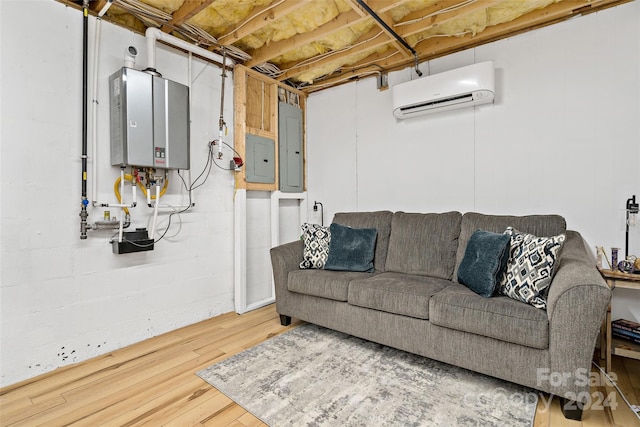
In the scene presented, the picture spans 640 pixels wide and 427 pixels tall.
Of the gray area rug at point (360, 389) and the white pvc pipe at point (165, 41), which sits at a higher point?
the white pvc pipe at point (165, 41)

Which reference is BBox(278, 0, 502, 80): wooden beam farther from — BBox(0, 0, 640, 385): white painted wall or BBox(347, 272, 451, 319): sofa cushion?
BBox(347, 272, 451, 319): sofa cushion

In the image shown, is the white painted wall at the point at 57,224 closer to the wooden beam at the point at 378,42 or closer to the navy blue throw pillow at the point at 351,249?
the wooden beam at the point at 378,42

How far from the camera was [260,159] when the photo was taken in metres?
3.45

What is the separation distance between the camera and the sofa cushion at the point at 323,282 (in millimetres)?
2455

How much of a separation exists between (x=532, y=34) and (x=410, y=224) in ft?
6.00

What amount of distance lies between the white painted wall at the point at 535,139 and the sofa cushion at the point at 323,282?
1127 mm

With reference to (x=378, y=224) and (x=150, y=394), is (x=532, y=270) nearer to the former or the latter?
(x=378, y=224)

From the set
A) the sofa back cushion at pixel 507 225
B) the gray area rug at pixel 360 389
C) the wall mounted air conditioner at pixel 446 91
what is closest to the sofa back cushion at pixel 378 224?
the sofa back cushion at pixel 507 225

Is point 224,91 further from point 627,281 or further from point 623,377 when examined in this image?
point 623,377

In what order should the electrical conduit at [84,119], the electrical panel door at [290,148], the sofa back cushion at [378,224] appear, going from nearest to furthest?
the electrical conduit at [84,119]
the sofa back cushion at [378,224]
the electrical panel door at [290,148]

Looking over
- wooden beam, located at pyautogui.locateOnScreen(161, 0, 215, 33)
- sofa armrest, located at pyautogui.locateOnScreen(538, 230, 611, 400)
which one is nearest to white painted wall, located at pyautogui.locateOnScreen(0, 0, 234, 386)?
wooden beam, located at pyautogui.locateOnScreen(161, 0, 215, 33)

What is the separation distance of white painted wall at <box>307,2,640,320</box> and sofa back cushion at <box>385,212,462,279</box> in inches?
15.8

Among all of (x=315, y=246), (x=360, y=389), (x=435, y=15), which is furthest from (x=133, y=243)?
(x=435, y=15)

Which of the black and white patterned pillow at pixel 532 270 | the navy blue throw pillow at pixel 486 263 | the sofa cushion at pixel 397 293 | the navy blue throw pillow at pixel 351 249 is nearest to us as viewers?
the black and white patterned pillow at pixel 532 270
